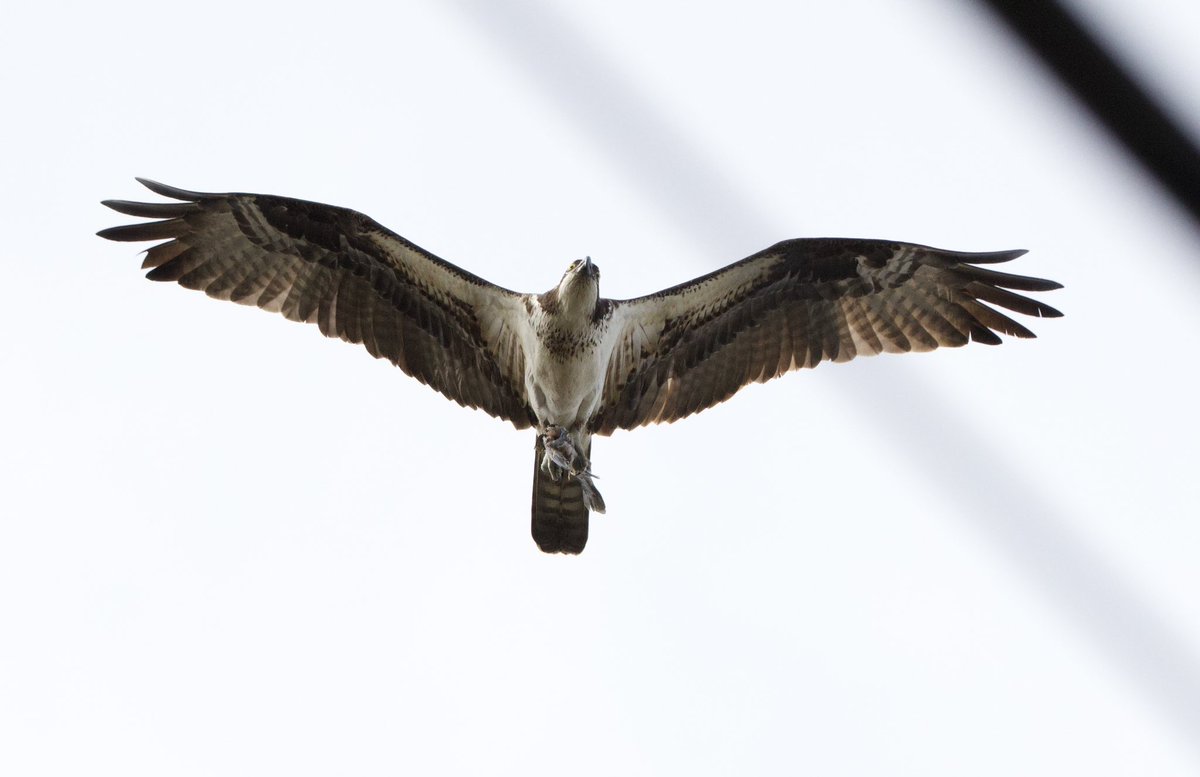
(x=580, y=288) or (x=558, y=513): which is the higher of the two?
(x=580, y=288)

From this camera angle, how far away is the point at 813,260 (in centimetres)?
856

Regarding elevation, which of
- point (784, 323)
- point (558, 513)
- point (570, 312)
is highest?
point (784, 323)

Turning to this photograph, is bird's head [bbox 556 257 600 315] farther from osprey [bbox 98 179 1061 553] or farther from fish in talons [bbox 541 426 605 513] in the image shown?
fish in talons [bbox 541 426 605 513]

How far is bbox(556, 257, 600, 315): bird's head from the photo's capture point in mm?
7820

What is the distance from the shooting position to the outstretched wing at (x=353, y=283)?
8.17 meters

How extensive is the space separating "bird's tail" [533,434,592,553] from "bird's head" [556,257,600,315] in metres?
1.01

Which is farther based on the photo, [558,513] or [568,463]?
[558,513]

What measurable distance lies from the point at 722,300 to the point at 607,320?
940 millimetres

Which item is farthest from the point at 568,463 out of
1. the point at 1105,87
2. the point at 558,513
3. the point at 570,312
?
the point at 1105,87

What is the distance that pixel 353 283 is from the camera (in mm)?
8359

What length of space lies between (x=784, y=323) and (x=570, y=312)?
1.68m

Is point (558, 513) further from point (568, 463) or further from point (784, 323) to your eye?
point (784, 323)

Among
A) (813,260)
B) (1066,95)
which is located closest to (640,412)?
(813,260)

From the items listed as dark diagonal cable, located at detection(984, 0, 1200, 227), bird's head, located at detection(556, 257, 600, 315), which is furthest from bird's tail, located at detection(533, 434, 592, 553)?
dark diagonal cable, located at detection(984, 0, 1200, 227)
